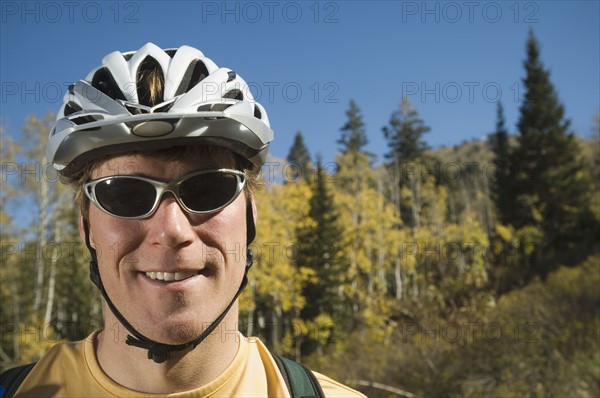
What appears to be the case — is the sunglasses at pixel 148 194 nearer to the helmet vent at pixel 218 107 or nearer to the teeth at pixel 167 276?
the teeth at pixel 167 276

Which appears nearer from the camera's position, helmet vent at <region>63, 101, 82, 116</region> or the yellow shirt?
the yellow shirt

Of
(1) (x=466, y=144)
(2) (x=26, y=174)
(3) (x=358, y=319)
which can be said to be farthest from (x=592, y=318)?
(1) (x=466, y=144)

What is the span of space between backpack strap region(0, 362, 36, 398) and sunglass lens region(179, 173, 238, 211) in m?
0.98

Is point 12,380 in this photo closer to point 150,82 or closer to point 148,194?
point 148,194

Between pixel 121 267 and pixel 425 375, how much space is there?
1255 cm

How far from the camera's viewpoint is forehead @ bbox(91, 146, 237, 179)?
5.36 ft

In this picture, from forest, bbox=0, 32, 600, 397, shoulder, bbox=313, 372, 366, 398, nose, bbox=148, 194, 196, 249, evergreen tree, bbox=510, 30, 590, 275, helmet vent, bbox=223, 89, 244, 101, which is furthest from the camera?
evergreen tree, bbox=510, 30, 590, 275

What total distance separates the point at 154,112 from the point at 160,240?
538mm

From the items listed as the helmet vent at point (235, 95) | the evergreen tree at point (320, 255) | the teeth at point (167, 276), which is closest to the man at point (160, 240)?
the teeth at point (167, 276)

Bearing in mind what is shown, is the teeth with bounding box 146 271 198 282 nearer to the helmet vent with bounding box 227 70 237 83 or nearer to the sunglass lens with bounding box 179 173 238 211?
the sunglass lens with bounding box 179 173 238 211

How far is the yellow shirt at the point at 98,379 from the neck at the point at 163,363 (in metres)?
0.03

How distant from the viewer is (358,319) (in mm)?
24344

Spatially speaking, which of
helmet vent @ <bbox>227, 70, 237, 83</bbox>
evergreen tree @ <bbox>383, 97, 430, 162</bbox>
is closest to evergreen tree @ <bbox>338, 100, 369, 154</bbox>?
evergreen tree @ <bbox>383, 97, 430, 162</bbox>

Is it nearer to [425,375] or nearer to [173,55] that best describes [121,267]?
[173,55]
